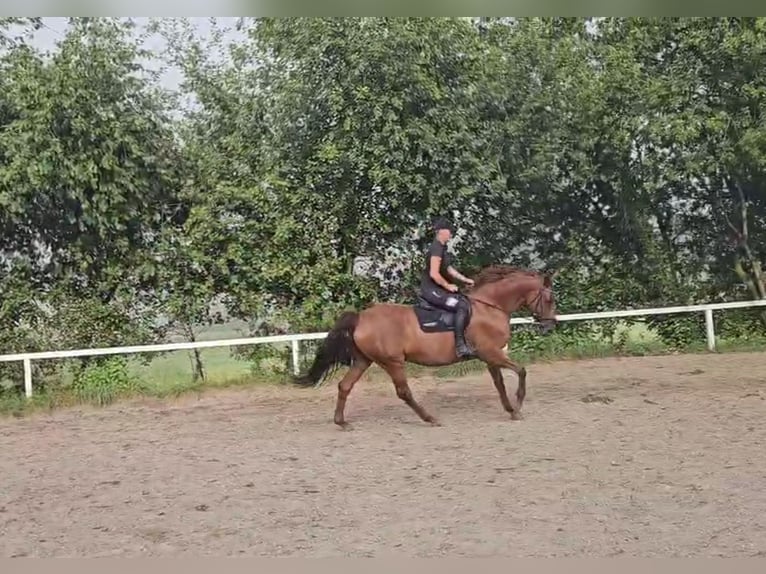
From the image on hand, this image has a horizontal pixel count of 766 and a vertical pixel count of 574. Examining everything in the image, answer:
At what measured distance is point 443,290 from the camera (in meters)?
3.99

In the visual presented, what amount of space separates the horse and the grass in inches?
28.9

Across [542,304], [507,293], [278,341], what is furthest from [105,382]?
[542,304]

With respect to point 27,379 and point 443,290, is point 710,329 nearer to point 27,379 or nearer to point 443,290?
point 443,290

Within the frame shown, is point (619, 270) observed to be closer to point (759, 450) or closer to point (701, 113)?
point (701, 113)

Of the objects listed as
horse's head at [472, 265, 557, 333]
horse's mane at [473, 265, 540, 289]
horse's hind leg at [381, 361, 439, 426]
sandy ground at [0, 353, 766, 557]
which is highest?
horse's mane at [473, 265, 540, 289]

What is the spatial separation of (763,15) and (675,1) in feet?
2.17

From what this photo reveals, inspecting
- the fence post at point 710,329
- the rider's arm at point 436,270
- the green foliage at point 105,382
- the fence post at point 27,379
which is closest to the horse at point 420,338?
the rider's arm at point 436,270

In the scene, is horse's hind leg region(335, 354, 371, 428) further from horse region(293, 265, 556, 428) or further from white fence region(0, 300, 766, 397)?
white fence region(0, 300, 766, 397)

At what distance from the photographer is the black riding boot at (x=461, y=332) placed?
3973 mm

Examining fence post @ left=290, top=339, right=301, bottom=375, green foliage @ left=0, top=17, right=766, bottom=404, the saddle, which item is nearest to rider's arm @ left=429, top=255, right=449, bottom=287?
the saddle

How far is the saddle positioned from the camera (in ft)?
13.1

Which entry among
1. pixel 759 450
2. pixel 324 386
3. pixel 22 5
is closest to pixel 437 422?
pixel 324 386

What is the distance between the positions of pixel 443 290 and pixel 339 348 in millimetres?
587

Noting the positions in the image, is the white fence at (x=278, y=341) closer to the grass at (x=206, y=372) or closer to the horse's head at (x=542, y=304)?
the grass at (x=206, y=372)
